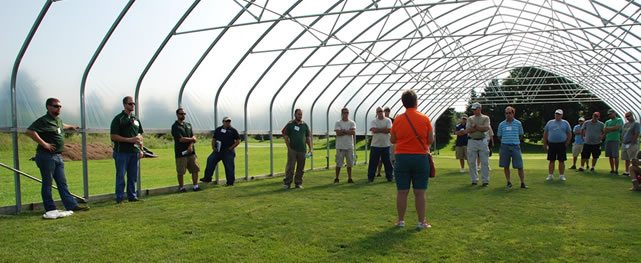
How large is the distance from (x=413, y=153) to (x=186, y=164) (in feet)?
18.1

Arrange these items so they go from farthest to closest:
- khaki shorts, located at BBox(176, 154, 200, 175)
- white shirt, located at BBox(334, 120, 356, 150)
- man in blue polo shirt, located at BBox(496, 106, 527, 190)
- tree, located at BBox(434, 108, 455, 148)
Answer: tree, located at BBox(434, 108, 455, 148)
white shirt, located at BBox(334, 120, 356, 150)
khaki shorts, located at BBox(176, 154, 200, 175)
man in blue polo shirt, located at BBox(496, 106, 527, 190)

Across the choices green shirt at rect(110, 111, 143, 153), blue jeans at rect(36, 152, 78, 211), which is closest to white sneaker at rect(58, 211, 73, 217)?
blue jeans at rect(36, 152, 78, 211)

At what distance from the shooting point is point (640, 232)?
506 centimetres

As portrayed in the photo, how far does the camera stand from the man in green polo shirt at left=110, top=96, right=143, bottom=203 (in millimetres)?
7578

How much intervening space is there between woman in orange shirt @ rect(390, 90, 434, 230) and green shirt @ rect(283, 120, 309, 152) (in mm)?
4472

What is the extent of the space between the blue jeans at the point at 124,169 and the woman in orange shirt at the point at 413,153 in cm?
444

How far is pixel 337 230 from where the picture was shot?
533cm

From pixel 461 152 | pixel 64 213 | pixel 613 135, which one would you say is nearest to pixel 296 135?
pixel 64 213

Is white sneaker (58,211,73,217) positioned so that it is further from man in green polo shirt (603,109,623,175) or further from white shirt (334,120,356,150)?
man in green polo shirt (603,109,623,175)

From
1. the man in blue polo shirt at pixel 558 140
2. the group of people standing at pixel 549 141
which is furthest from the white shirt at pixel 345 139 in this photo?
the man in blue polo shirt at pixel 558 140

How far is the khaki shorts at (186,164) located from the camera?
9.39 metres

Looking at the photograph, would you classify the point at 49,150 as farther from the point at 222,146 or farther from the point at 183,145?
the point at 222,146

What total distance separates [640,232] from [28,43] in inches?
315

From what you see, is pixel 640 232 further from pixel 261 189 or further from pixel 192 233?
pixel 261 189
